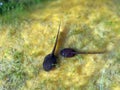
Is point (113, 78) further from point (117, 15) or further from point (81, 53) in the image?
point (117, 15)

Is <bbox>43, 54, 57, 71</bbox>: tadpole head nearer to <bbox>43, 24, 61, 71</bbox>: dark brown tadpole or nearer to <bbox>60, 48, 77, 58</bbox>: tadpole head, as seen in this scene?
<bbox>43, 24, 61, 71</bbox>: dark brown tadpole

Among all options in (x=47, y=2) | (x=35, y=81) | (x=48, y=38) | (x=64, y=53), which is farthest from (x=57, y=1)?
(x=35, y=81)

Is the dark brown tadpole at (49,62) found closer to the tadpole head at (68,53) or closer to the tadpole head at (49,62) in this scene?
the tadpole head at (49,62)

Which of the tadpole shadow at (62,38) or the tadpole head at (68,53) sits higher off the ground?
the tadpole shadow at (62,38)

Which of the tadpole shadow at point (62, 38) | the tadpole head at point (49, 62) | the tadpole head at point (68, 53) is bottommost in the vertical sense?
the tadpole head at point (49, 62)

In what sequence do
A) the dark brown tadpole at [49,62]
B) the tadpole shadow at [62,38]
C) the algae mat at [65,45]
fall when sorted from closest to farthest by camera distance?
the algae mat at [65,45], the dark brown tadpole at [49,62], the tadpole shadow at [62,38]

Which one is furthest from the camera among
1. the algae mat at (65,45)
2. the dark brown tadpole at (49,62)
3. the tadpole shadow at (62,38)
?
the tadpole shadow at (62,38)

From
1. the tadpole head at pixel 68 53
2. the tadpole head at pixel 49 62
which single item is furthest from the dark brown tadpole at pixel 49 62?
the tadpole head at pixel 68 53
